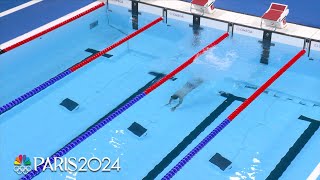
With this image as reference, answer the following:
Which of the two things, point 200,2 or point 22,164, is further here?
point 200,2

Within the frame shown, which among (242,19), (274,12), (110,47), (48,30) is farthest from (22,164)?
(274,12)

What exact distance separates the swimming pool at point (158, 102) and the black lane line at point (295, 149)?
4cm

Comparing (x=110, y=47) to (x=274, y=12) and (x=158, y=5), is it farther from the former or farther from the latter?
(x=274, y=12)

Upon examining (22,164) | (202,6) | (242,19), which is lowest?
(22,164)

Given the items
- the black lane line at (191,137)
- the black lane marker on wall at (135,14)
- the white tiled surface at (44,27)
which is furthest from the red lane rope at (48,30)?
the black lane line at (191,137)

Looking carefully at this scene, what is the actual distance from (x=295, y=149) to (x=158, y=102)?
5.35 feet

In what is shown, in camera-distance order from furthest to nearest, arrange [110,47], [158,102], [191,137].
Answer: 1. [110,47]
2. [158,102]
3. [191,137]

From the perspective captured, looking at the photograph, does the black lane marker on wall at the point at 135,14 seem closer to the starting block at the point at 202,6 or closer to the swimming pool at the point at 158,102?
the swimming pool at the point at 158,102

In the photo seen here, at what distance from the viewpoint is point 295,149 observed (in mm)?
5039

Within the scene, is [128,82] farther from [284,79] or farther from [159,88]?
[284,79]

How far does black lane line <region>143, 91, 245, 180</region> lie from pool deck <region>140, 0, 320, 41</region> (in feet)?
4.06

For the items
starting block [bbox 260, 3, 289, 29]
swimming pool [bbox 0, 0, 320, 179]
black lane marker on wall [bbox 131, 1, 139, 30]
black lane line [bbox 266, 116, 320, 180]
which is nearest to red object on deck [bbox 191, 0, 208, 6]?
swimming pool [bbox 0, 0, 320, 179]

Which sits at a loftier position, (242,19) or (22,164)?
(242,19)

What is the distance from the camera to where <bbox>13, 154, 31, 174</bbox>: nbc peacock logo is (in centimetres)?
475
